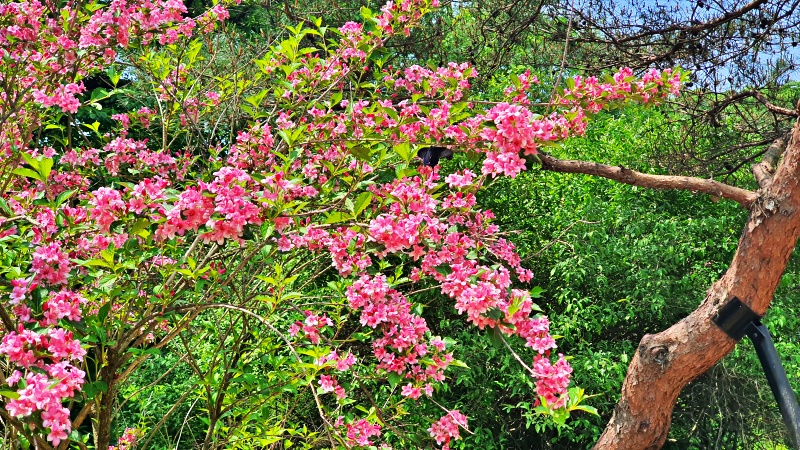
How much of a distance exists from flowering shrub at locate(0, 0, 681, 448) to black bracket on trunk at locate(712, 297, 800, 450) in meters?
1.07

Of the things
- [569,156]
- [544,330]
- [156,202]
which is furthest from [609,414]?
[156,202]

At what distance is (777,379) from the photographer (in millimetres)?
2967

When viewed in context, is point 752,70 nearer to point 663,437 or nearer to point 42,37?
point 663,437

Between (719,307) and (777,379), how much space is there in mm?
573

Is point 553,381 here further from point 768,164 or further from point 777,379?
point 768,164

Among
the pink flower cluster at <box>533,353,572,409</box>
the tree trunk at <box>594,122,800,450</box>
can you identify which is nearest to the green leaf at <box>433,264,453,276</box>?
the pink flower cluster at <box>533,353,572,409</box>

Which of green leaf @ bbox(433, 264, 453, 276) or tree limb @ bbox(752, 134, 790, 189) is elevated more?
tree limb @ bbox(752, 134, 790, 189)

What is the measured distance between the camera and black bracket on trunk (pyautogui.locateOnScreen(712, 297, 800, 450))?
2.97m

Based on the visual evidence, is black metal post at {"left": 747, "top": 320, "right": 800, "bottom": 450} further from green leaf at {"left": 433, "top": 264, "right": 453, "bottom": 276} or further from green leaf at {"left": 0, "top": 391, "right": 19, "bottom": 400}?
green leaf at {"left": 0, "top": 391, "right": 19, "bottom": 400}

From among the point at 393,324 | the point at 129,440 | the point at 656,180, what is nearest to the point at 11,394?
the point at 393,324

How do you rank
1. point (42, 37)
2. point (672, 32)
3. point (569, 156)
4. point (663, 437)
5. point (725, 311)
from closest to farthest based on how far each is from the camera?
point (42, 37) < point (725, 311) < point (663, 437) < point (672, 32) < point (569, 156)

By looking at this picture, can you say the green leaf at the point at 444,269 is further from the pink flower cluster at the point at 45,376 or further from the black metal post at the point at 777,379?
the black metal post at the point at 777,379

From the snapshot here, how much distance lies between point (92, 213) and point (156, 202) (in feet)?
0.45

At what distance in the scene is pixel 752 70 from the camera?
432 cm
